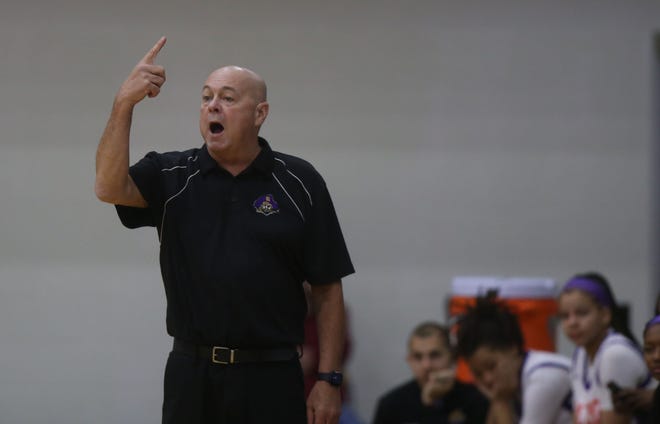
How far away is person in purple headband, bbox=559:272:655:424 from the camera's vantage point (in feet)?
14.1

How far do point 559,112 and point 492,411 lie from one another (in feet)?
9.03

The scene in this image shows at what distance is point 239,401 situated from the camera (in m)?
3.03

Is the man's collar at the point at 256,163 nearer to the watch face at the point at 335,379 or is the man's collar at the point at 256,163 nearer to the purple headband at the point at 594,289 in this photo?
the watch face at the point at 335,379

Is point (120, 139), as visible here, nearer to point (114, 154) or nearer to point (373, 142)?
point (114, 154)

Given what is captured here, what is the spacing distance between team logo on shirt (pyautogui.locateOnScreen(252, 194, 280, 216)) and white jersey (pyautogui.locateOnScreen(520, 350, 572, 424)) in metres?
2.05

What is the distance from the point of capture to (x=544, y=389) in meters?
4.71

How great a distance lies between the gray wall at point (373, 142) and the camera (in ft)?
22.6

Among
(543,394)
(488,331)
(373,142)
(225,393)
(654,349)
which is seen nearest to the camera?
(225,393)

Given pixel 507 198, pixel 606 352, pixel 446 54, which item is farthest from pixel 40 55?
pixel 606 352

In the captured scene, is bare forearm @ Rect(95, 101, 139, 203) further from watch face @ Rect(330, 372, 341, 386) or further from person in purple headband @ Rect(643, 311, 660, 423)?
person in purple headband @ Rect(643, 311, 660, 423)

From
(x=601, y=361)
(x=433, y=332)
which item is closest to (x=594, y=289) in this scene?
(x=601, y=361)

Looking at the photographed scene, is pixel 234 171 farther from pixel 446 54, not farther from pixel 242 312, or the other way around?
pixel 446 54

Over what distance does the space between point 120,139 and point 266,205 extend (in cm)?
50

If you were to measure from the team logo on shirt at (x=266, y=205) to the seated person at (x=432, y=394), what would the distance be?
102 inches
